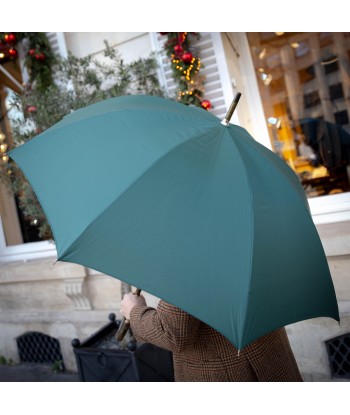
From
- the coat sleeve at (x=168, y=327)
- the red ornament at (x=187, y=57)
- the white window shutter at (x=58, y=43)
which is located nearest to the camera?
the coat sleeve at (x=168, y=327)

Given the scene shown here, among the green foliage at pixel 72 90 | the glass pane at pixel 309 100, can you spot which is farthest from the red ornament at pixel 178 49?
the glass pane at pixel 309 100

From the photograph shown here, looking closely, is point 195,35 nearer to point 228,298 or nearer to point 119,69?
point 119,69

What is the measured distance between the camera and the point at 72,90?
4359mm

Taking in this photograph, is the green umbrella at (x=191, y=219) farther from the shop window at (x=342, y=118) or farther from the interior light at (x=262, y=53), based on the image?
the interior light at (x=262, y=53)

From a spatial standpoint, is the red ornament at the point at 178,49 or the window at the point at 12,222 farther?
the window at the point at 12,222

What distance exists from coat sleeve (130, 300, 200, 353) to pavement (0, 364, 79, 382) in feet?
10.6

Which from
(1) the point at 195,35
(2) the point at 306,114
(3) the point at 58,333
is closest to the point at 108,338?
(3) the point at 58,333

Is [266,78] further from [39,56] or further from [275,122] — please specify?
[39,56]

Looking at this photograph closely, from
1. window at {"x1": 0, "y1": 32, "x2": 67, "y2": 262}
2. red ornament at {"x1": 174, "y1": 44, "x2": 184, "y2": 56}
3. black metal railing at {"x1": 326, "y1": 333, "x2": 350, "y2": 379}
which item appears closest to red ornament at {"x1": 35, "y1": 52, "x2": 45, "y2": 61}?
window at {"x1": 0, "y1": 32, "x2": 67, "y2": 262}

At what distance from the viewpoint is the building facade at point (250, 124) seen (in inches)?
169

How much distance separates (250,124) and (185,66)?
104 cm

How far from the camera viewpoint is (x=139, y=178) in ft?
5.06

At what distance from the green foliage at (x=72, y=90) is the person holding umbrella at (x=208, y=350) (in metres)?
2.73

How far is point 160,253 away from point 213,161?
39cm
